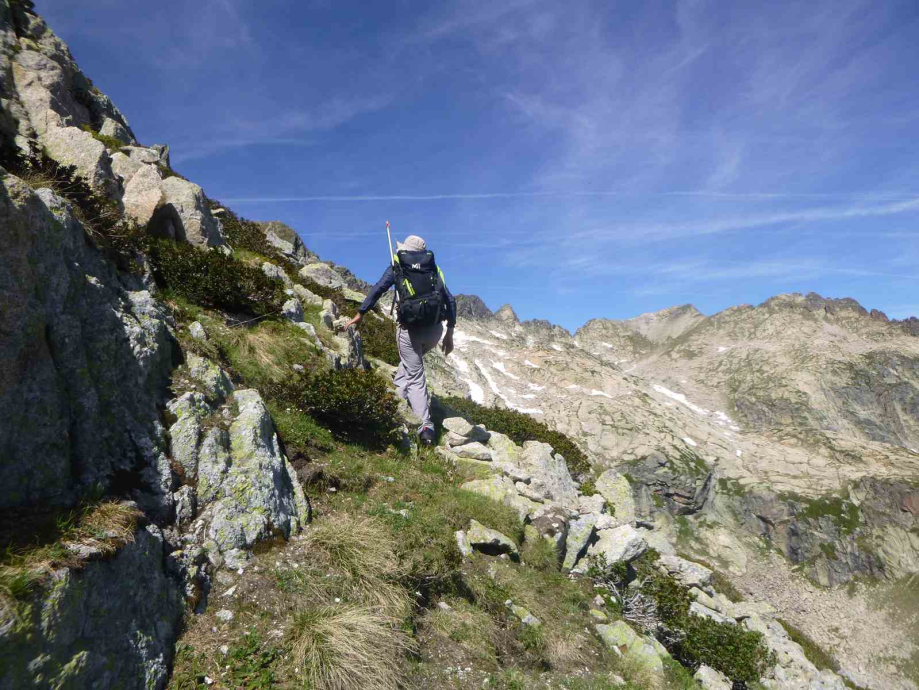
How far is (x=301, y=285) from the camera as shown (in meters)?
18.1

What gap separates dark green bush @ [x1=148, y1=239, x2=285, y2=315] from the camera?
34.4 feet

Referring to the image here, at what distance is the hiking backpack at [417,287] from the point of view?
9.15 metres

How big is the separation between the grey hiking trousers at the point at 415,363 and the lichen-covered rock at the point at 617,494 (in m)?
9.65

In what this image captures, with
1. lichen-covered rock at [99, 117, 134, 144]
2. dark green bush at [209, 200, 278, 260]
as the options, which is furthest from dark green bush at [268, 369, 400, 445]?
lichen-covered rock at [99, 117, 134, 144]

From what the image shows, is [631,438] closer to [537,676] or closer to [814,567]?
[814,567]

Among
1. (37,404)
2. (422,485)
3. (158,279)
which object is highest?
(158,279)

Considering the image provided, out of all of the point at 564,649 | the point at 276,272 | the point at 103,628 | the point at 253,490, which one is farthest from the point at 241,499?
the point at 276,272

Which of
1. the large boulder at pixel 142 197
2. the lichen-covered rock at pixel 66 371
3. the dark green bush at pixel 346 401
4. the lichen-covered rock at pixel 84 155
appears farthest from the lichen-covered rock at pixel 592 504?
the lichen-covered rock at pixel 84 155

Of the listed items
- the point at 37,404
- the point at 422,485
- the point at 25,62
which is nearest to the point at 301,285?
the point at 25,62

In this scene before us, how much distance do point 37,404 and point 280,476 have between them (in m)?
3.13

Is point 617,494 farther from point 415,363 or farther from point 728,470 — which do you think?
point 728,470

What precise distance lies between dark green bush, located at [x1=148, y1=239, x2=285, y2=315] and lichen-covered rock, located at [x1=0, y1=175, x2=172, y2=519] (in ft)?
13.6

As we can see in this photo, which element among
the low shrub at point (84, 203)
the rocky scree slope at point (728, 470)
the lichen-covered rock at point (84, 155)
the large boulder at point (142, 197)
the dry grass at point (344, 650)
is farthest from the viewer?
the rocky scree slope at point (728, 470)

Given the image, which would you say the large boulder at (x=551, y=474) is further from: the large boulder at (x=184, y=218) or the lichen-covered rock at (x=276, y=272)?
the large boulder at (x=184, y=218)
